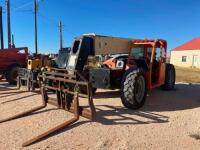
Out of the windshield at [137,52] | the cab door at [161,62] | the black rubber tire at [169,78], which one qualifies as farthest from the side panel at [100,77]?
the black rubber tire at [169,78]

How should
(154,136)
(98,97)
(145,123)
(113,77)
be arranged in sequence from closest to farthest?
(154,136) < (145,123) < (113,77) < (98,97)

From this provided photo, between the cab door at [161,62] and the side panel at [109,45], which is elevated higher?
the side panel at [109,45]

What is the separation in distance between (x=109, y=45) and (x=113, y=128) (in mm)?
2952

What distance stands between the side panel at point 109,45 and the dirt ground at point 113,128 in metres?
1.63

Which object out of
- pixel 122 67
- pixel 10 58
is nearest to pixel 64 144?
pixel 122 67

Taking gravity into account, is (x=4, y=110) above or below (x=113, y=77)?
below

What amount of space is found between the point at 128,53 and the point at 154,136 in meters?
4.29

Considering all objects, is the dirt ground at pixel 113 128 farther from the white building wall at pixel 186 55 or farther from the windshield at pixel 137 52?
the white building wall at pixel 186 55

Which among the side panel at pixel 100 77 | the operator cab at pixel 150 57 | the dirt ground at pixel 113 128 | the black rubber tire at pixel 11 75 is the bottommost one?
the dirt ground at pixel 113 128

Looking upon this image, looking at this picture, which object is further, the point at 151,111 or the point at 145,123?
the point at 151,111

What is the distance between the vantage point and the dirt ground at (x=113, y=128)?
4.91 meters

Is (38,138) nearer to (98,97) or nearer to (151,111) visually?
(151,111)

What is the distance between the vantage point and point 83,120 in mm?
6246

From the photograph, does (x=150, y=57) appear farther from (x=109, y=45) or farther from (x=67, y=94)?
(x=67, y=94)
